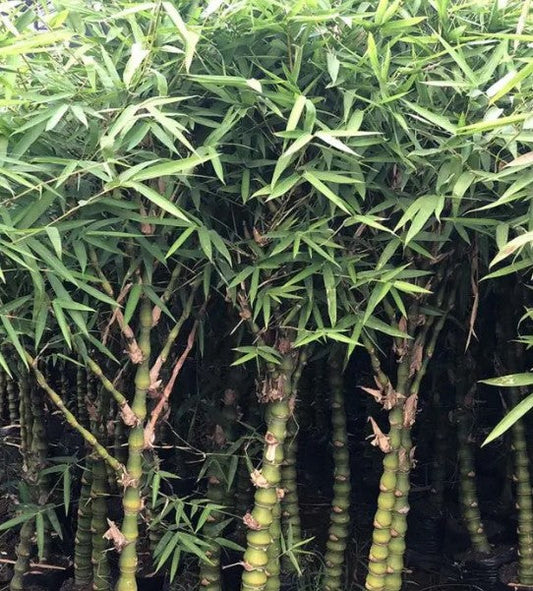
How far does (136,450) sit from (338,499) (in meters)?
0.88

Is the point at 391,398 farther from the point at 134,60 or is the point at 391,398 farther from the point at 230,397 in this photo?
the point at 134,60

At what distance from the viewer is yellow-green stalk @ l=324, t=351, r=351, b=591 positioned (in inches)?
93.4

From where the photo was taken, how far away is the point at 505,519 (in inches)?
112

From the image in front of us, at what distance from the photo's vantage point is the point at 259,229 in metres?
1.95

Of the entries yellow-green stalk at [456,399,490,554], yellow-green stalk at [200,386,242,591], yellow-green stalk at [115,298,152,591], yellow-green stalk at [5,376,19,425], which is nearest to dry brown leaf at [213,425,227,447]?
yellow-green stalk at [200,386,242,591]

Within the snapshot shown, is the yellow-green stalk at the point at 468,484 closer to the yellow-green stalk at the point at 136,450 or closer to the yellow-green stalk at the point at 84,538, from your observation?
the yellow-green stalk at the point at 136,450

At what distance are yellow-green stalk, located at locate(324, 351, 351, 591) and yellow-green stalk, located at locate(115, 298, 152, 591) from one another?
29.2 inches

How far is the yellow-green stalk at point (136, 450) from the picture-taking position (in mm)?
1920

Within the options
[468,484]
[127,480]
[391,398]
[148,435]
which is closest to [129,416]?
[148,435]

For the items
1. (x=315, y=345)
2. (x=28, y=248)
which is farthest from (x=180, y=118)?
(x=315, y=345)

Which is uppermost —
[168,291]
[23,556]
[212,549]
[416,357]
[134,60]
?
[134,60]

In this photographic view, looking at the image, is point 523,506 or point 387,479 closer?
point 387,479

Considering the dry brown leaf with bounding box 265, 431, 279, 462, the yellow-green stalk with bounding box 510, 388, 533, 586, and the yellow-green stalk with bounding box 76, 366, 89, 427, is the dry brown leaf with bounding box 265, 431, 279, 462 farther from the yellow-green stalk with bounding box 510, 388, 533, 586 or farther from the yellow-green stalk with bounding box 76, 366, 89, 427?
the yellow-green stalk with bounding box 76, 366, 89, 427

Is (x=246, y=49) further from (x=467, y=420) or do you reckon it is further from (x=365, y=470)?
(x=365, y=470)
